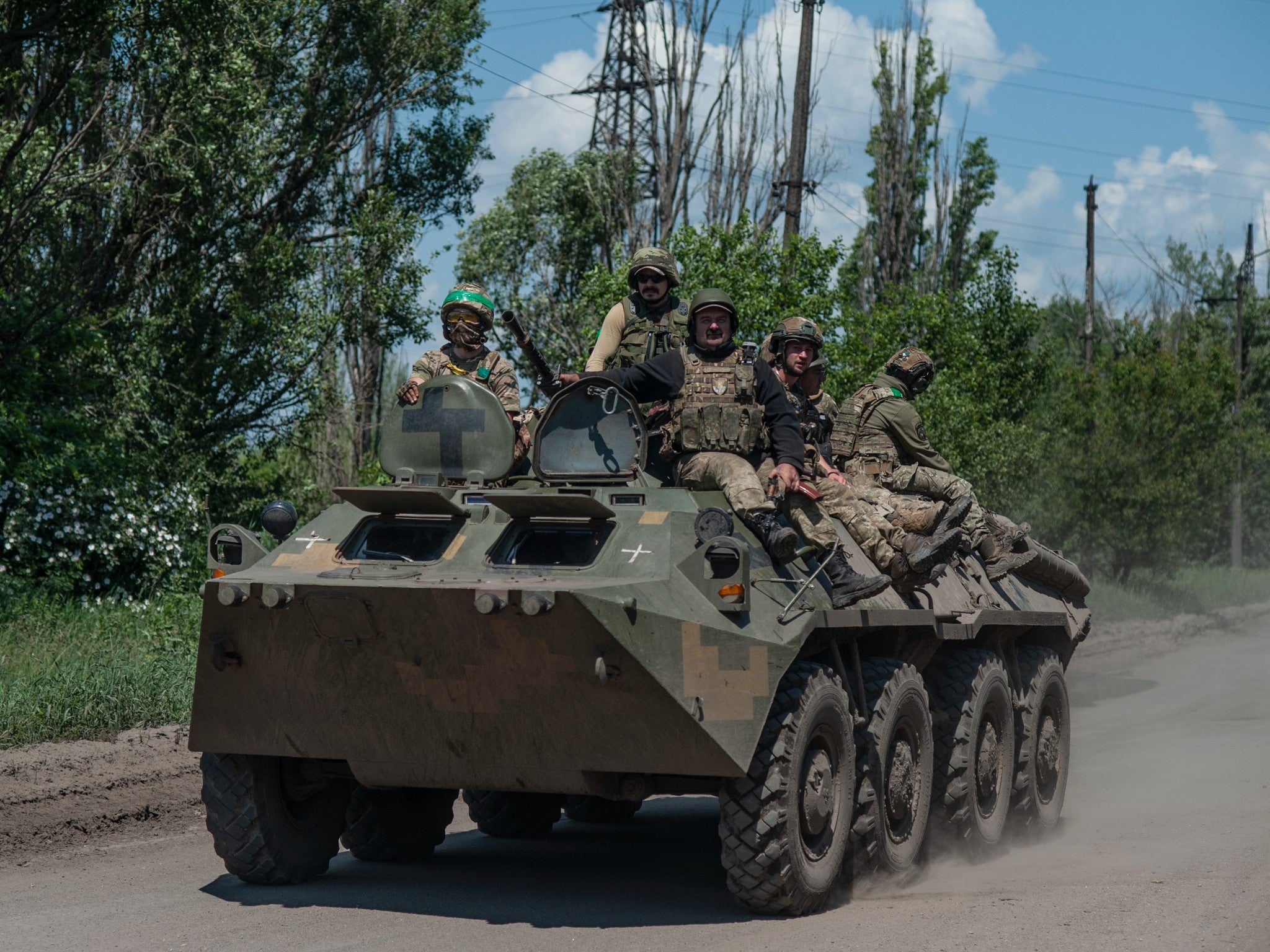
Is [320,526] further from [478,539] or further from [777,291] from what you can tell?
[777,291]

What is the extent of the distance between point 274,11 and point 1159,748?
13.4 metres

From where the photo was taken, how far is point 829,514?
341 inches

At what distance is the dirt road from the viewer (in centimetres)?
639

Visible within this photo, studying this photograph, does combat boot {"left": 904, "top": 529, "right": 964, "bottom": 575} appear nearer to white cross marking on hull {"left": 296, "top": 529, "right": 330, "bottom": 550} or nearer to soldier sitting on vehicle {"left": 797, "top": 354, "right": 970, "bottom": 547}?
soldier sitting on vehicle {"left": 797, "top": 354, "right": 970, "bottom": 547}

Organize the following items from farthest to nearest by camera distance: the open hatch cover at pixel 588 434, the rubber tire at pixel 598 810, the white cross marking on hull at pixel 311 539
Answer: the rubber tire at pixel 598 810, the open hatch cover at pixel 588 434, the white cross marking on hull at pixel 311 539

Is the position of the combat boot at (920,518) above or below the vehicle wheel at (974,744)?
above

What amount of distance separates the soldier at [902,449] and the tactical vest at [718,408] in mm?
2376

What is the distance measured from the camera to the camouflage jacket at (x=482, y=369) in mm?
8586

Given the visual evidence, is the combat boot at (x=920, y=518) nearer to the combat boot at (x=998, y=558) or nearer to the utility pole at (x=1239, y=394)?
the combat boot at (x=998, y=558)

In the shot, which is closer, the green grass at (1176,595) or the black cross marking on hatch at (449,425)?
the black cross marking on hatch at (449,425)

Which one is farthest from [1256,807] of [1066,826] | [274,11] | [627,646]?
[274,11]

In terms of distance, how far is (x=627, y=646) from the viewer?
6.25 m

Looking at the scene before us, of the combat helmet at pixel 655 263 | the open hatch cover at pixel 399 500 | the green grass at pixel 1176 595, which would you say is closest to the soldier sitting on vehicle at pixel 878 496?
the combat helmet at pixel 655 263

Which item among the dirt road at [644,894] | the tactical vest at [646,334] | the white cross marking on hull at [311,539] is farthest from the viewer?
the tactical vest at [646,334]
